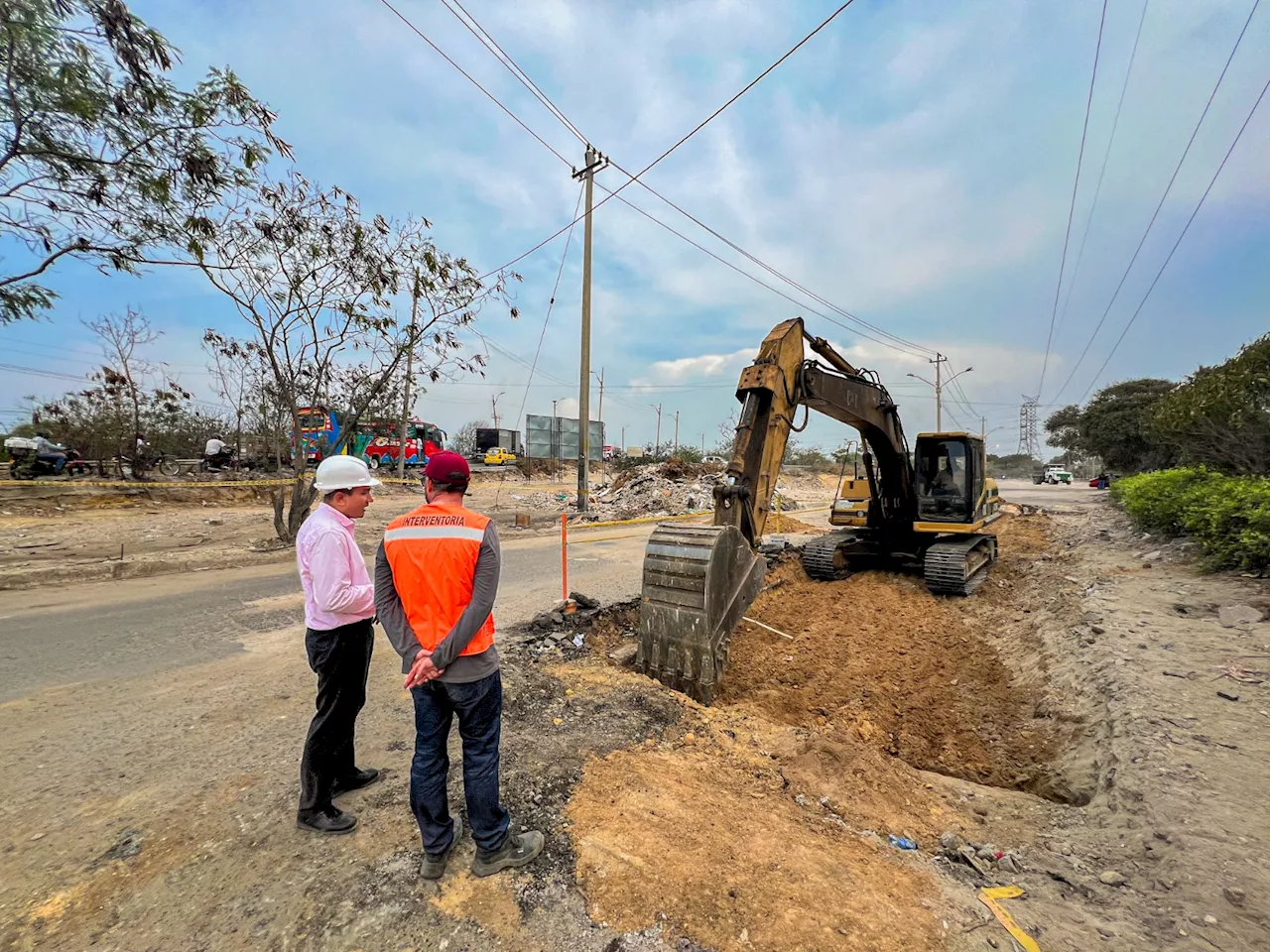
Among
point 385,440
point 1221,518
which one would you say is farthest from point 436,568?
point 385,440

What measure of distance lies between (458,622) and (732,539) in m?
2.92

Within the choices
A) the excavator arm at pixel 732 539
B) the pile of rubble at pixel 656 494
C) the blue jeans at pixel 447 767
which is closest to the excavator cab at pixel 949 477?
the excavator arm at pixel 732 539

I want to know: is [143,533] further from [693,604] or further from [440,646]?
[440,646]

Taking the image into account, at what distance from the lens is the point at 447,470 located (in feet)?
8.11

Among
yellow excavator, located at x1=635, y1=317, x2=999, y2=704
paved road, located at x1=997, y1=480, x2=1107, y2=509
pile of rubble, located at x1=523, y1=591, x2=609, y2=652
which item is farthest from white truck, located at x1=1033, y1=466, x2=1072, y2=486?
pile of rubble, located at x1=523, y1=591, x2=609, y2=652

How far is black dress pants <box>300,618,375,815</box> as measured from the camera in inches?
103

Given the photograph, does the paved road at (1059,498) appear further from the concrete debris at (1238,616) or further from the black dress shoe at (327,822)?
the black dress shoe at (327,822)

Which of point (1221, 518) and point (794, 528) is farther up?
point (1221, 518)

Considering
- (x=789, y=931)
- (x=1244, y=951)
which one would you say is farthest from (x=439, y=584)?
(x=1244, y=951)

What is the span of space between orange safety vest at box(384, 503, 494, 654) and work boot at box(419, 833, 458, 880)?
0.85 metres

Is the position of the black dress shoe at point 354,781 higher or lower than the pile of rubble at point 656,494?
lower

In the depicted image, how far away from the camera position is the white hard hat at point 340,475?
2.68 metres

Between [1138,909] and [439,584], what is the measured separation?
3.12m

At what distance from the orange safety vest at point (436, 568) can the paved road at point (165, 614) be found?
12.7 feet
